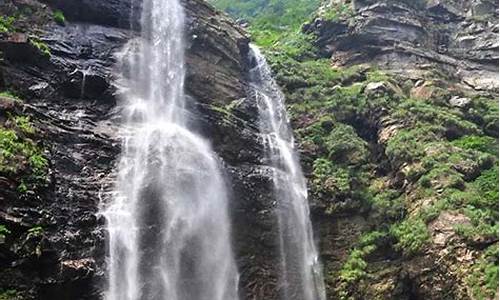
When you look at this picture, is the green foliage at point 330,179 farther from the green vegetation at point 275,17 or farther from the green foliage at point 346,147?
the green vegetation at point 275,17

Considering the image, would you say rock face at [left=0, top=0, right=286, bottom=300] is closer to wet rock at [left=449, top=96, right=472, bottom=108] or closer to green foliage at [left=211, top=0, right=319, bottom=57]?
green foliage at [left=211, top=0, right=319, bottom=57]

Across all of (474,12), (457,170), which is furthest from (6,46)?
(474,12)

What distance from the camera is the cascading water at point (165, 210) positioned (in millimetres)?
15352

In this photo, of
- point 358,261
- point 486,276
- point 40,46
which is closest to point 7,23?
point 40,46

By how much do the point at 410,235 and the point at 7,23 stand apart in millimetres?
15033

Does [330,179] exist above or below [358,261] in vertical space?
above

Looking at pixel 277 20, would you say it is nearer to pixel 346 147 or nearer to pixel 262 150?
pixel 346 147

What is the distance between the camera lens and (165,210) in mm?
16594

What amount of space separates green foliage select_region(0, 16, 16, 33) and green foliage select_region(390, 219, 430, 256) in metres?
14.3

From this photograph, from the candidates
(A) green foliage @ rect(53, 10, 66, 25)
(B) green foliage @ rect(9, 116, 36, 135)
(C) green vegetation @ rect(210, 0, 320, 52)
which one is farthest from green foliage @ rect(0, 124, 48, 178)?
(C) green vegetation @ rect(210, 0, 320, 52)

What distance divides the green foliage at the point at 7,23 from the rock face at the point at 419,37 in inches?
597

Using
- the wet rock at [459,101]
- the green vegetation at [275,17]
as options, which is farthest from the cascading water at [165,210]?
the green vegetation at [275,17]

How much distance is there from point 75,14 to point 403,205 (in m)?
14.1

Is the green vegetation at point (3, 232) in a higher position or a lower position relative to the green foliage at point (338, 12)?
lower
